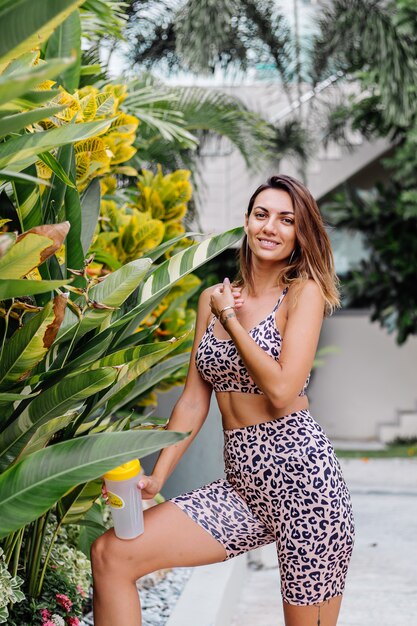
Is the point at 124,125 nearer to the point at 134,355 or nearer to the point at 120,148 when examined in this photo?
the point at 120,148

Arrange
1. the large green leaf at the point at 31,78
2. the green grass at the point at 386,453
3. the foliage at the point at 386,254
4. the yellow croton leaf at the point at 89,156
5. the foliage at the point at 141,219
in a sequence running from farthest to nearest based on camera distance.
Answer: the foliage at the point at 386,254
the green grass at the point at 386,453
the foliage at the point at 141,219
the yellow croton leaf at the point at 89,156
the large green leaf at the point at 31,78

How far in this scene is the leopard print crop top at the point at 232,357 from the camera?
2.33 m

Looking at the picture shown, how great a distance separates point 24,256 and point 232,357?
788 mm

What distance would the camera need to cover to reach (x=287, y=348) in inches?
87.9

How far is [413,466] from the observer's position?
391 inches

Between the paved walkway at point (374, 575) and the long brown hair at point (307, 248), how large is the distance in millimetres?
2112

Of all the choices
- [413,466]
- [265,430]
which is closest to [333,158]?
[413,466]

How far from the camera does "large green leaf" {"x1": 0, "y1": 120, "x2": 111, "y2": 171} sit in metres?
1.59

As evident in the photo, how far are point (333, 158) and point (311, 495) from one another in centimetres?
1016

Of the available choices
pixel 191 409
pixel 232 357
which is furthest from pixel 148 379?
pixel 232 357

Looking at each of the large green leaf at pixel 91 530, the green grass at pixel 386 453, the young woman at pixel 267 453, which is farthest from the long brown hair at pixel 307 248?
the green grass at pixel 386 453

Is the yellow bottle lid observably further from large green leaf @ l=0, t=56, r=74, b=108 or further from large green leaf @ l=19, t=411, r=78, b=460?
large green leaf @ l=0, t=56, r=74, b=108

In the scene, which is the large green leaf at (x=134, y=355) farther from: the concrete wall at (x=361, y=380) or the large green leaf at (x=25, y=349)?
the concrete wall at (x=361, y=380)

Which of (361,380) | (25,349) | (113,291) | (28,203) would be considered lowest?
(361,380)
